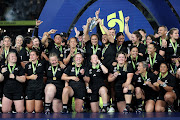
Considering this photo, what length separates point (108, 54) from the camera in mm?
6938

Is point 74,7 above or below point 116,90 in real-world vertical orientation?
above

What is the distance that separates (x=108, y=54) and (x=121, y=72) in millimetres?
509

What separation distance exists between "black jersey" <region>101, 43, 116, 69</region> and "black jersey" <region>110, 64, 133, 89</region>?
0.59 feet

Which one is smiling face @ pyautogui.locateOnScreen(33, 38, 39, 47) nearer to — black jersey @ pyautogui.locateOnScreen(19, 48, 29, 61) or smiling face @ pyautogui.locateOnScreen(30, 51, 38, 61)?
black jersey @ pyautogui.locateOnScreen(19, 48, 29, 61)

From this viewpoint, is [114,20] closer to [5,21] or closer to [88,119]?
[5,21]

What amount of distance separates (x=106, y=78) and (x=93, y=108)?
63cm

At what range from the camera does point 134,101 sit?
674cm

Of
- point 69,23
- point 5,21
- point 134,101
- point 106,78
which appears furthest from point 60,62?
point 5,21

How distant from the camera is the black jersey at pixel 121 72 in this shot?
21.6ft

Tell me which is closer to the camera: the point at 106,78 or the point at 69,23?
the point at 106,78

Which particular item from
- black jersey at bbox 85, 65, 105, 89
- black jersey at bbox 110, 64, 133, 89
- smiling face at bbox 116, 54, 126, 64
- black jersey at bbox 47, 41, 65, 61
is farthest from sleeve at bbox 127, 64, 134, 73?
black jersey at bbox 47, 41, 65, 61

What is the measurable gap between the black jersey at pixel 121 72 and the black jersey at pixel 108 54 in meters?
0.18

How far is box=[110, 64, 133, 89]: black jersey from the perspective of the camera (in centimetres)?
659

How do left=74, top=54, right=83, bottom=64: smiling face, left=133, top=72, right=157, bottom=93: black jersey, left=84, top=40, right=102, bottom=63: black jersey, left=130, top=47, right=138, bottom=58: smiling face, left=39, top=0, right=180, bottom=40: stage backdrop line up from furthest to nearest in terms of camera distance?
left=39, top=0, right=180, bottom=40: stage backdrop < left=84, top=40, right=102, bottom=63: black jersey < left=130, top=47, right=138, bottom=58: smiling face < left=133, top=72, right=157, bottom=93: black jersey < left=74, top=54, right=83, bottom=64: smiling face
